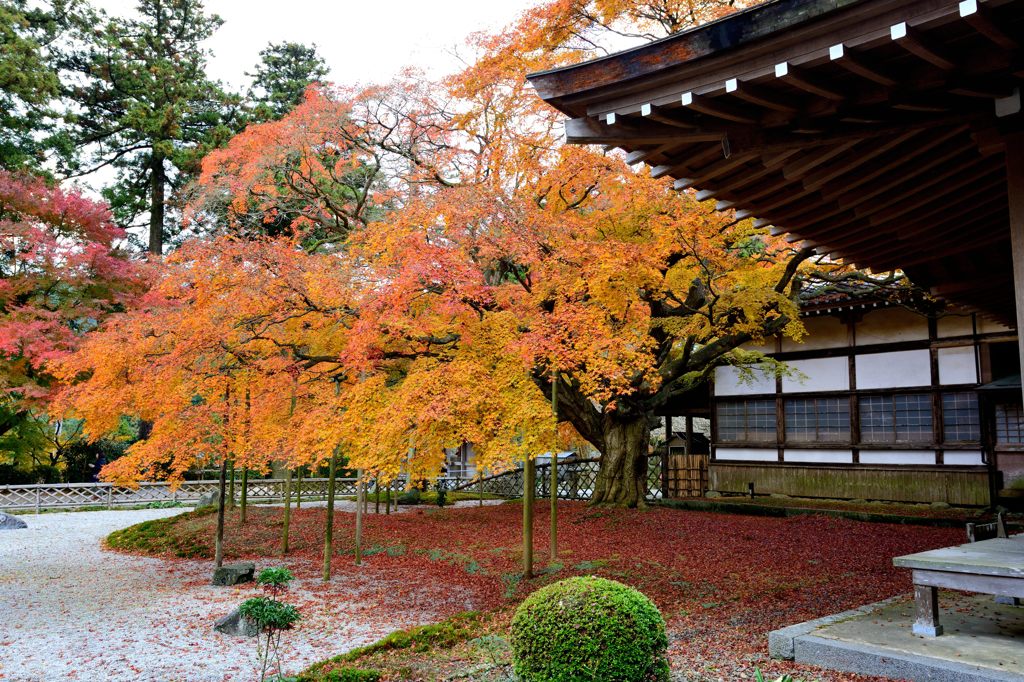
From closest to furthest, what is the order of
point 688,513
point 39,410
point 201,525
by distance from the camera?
point 688,513
point 201,525
point 39,410

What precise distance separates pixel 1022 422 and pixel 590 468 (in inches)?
480

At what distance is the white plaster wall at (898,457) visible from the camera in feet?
48.5

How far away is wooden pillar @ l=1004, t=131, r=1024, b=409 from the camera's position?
3564 mm

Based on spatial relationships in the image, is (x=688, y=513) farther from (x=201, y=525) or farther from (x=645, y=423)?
(x=201, y=525)

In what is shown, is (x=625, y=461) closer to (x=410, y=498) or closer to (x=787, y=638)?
(x=410, y=498)

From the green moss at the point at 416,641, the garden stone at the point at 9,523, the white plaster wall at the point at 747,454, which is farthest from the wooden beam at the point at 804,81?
the garden stone at the point at 9,523

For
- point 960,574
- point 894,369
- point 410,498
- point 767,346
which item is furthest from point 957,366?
point 410,498

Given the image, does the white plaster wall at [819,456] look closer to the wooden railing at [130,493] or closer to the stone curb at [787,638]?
the stone curb at [787,638]

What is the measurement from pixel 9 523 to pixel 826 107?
23.3 metres

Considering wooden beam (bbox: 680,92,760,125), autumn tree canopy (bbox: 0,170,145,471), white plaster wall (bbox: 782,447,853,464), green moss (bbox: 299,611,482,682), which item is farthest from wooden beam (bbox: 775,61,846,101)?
autumn tree canopy (bbox: 0,170,145,471)

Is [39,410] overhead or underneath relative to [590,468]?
overhead

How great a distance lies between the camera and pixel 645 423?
52.4ft

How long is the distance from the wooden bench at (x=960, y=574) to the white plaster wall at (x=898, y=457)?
1102cm

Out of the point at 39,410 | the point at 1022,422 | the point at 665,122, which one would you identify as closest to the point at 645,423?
the point at 1022,422
